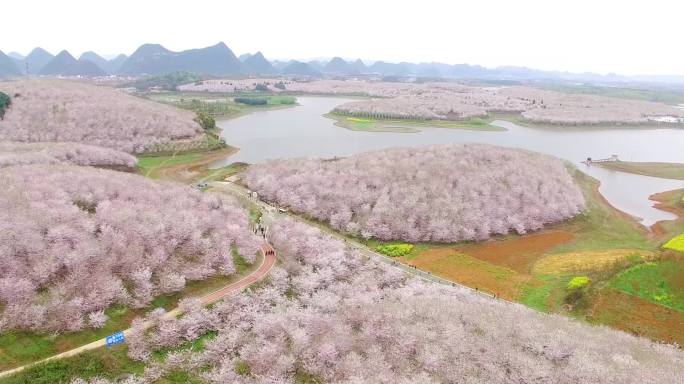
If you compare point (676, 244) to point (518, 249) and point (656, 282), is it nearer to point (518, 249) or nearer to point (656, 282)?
point (656, 282)

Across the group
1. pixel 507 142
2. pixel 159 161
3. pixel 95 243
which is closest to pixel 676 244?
pixel 95 243

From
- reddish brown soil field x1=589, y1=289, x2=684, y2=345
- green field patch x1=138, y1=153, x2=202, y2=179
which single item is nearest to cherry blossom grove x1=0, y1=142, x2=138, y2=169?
green field patch x1=138, y1=153, x2=202, y2=179

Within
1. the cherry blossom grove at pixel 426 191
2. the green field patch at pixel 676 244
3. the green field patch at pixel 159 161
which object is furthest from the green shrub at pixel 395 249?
the green field patch at pixel 159 161

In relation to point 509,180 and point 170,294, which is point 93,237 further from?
point 509,180

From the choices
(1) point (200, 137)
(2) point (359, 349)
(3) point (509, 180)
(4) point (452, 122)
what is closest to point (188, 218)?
(2) point (359, 349)

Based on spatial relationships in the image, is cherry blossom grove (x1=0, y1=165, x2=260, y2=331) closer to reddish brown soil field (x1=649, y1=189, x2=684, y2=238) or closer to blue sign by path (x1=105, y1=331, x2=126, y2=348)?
blue sign by path (x1=105, y1=331, x2=126, y2=348)
